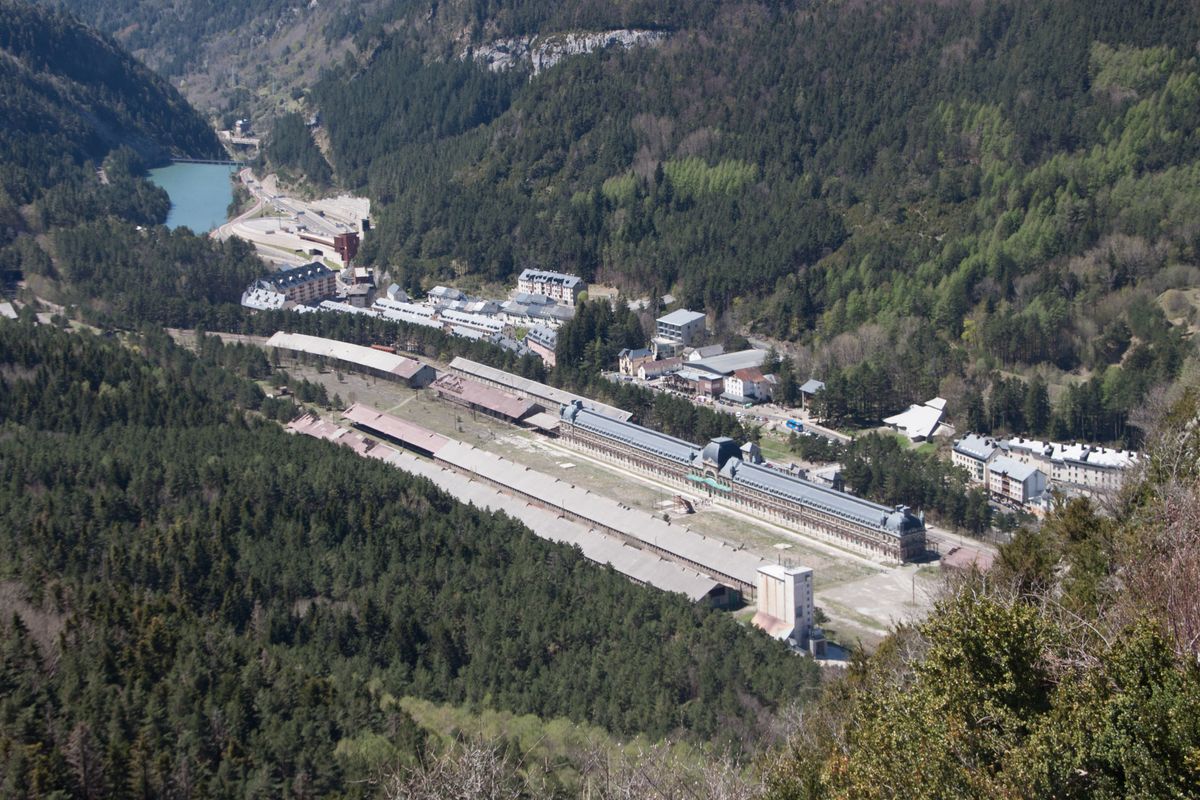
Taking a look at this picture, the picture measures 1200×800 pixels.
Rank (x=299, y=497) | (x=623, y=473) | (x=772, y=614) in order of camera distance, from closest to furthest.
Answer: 1. (x=772, y=614)
2. (x=299, y=497)
3. (x=623, y=473)

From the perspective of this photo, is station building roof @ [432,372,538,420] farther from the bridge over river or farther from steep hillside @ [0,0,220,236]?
the bridge over river

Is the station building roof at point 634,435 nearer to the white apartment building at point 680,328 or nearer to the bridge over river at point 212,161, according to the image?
the white apartment building at point 680,328

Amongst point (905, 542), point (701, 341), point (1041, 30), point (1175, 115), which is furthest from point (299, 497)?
point (1041, 30)

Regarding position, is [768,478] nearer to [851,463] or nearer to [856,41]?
[851,463]

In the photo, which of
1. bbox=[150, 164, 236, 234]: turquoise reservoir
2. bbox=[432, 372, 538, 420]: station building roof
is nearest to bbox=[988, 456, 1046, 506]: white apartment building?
bbox=[432, 372, 538, 420]: station building roof

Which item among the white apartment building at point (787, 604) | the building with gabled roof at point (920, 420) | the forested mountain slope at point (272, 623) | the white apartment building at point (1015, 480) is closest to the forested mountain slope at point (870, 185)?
the building with gabled roof at point (920, 420)
